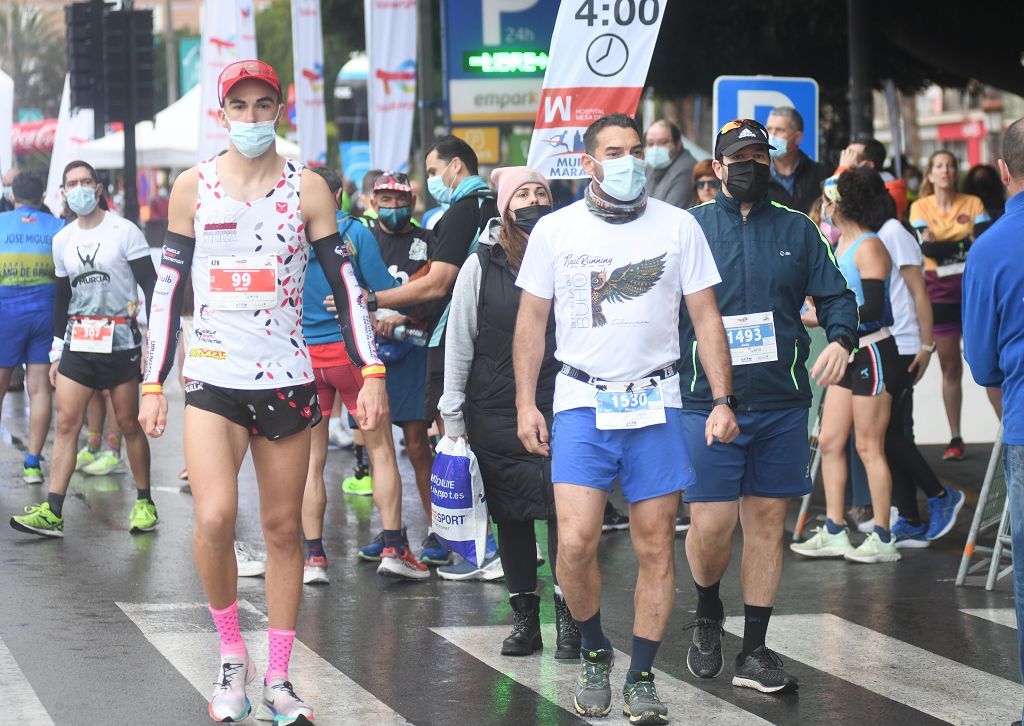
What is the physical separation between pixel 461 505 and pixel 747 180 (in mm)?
1745

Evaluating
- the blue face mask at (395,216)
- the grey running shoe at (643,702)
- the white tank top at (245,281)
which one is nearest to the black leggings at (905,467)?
the blue face mask at (395,216)

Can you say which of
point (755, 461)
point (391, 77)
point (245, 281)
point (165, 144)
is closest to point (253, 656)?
point (245, 281)

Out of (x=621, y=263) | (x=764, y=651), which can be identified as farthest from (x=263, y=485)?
(x=764, y=651)

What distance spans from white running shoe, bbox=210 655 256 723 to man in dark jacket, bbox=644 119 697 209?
7136 mm

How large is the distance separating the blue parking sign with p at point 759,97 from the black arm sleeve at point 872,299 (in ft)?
8.78

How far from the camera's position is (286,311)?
19.0 feet

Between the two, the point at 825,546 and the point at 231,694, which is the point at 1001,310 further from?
the point at 825,546

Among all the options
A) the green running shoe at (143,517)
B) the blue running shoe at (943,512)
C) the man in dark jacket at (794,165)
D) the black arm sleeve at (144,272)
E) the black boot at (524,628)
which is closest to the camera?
the black boot at (524,628)

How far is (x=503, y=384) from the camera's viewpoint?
6.89 metres

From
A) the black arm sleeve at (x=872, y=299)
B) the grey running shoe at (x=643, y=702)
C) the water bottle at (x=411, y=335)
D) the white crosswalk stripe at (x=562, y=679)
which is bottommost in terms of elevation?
the white crosswalk stripe at (x=562, y=679)

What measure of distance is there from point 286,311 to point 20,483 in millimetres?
6610

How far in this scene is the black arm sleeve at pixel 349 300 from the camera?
5.84 m

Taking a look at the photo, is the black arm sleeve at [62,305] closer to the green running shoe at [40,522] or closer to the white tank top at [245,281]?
the green running shoe at [40,522]

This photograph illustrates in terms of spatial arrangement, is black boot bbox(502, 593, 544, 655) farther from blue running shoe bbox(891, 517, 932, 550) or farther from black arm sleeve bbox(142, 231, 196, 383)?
blue running shoe bbox(891, 517, 932, 550)
